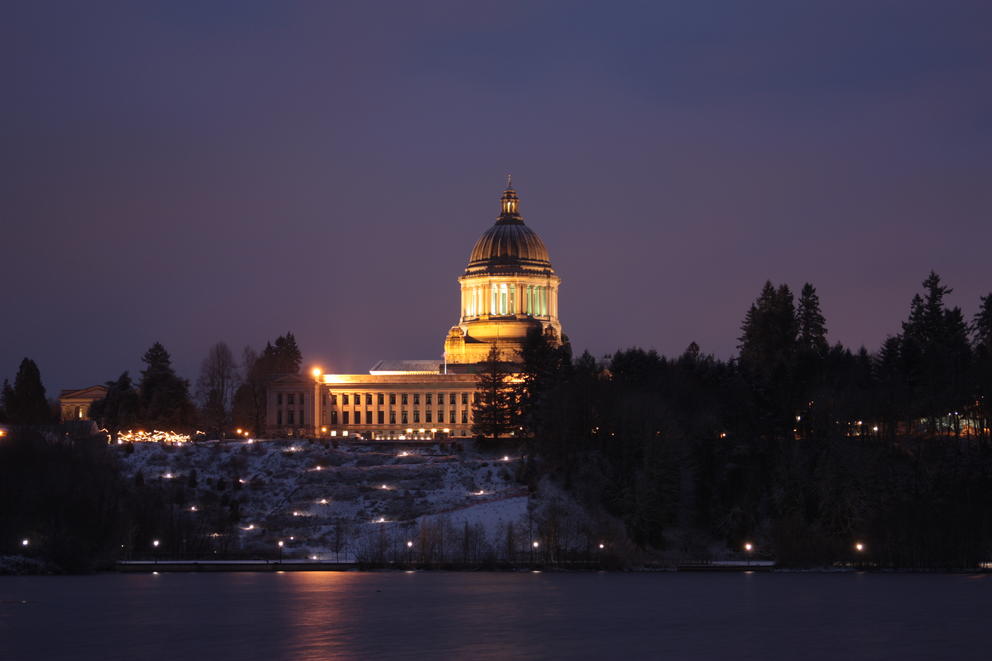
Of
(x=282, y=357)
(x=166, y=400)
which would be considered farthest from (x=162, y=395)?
(x=282, y=357)

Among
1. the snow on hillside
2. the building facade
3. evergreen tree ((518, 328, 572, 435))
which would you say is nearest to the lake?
the snow on hillside

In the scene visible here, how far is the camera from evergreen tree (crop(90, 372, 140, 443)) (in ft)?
470

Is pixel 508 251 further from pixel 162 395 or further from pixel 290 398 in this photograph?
pixel 162 395

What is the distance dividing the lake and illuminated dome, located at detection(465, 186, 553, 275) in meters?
97.2

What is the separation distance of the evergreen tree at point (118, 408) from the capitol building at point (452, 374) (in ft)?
45.7

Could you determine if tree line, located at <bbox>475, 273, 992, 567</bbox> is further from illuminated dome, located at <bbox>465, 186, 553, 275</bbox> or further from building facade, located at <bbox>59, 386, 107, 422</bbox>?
building facade, located at <bbox>59, 386, 107, 422</bbox>

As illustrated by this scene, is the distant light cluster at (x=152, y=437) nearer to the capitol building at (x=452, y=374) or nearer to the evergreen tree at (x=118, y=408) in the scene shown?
the evergreen tree at (x=118, y=408)

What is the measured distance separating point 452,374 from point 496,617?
99.5 metres

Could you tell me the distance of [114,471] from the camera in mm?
102500

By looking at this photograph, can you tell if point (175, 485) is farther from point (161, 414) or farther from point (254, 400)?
point (254, 400)

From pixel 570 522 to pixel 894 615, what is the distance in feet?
121

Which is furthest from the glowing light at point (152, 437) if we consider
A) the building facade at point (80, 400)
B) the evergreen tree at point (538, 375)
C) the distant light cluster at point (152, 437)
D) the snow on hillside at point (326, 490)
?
the building facade at point (80, 400)

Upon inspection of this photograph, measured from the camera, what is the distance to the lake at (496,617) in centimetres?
5572

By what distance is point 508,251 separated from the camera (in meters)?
184
